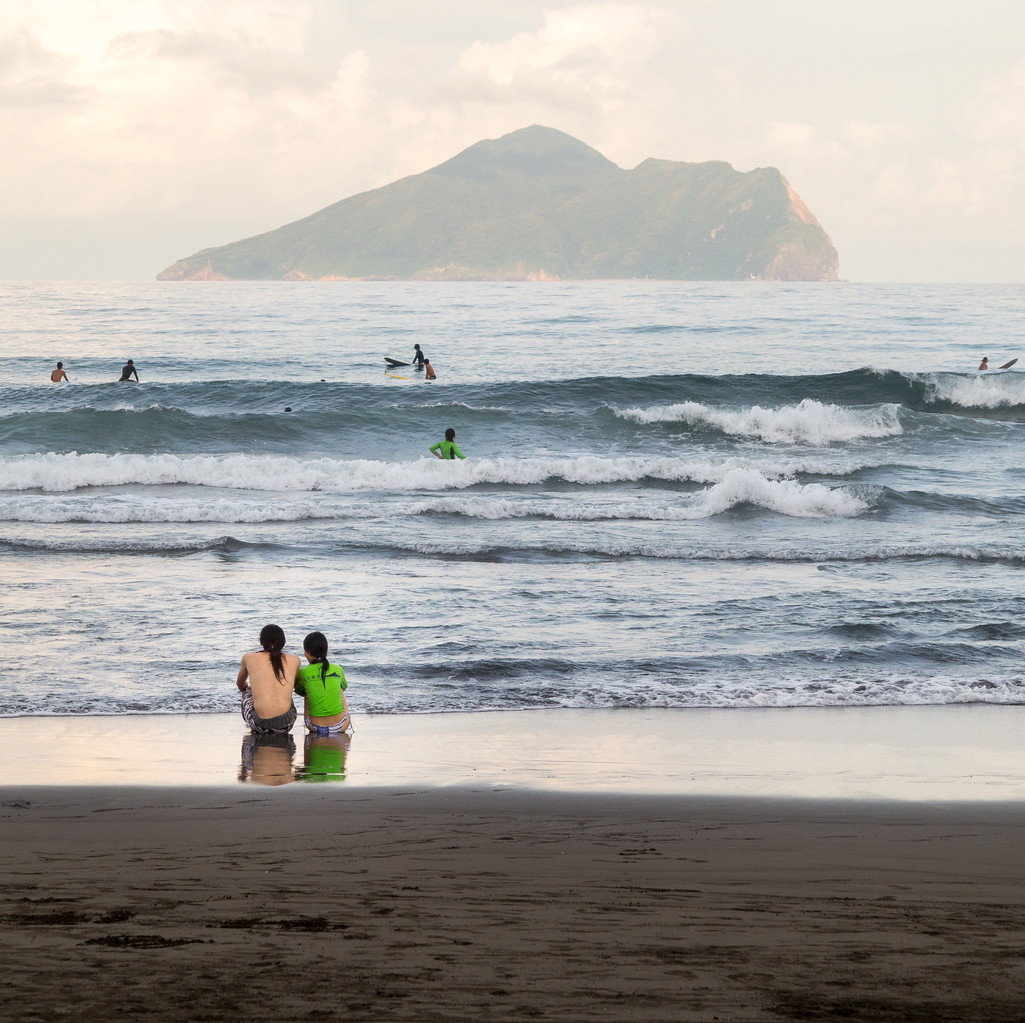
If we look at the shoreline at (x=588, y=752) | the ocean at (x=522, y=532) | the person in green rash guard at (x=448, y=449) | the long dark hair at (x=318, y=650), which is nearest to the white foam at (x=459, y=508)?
the ocean at (x=522, y=532)

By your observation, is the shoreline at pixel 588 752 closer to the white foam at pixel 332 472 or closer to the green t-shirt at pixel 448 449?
the white foam at pixel 332 472

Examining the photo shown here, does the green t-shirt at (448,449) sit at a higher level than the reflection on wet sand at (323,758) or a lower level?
higher

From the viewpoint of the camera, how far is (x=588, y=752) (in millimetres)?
6434

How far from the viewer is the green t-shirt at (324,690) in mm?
6695

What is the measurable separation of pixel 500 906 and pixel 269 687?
3168 millimetres

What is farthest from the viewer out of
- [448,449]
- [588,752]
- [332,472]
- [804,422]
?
[804,422]

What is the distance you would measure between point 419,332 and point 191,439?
24827 mm

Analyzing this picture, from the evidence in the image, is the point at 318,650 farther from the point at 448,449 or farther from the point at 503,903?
the point at 448,449

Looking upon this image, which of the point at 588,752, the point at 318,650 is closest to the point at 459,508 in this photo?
the point at 318,650

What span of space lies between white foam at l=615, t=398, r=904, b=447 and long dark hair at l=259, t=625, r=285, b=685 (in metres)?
19.6

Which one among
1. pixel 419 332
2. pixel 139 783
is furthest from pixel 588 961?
pixel 419 332

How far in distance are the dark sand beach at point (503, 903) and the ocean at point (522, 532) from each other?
84.9 inches

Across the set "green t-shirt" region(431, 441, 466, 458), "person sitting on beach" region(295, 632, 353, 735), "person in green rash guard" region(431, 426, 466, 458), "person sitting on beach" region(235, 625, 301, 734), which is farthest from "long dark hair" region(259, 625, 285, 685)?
"green t-shirt" region(431, 441, 466, 458)

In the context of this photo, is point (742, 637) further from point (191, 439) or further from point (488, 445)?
point (191, 439)
